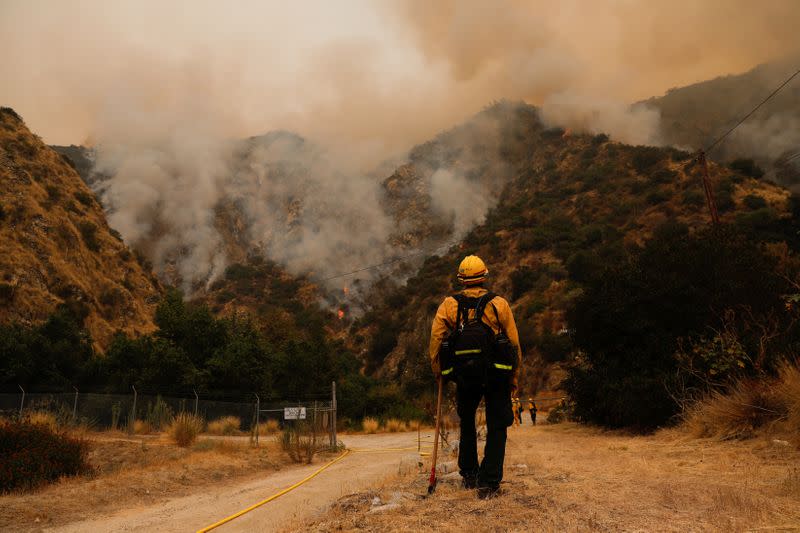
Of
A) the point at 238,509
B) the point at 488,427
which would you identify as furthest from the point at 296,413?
the point at 488,427

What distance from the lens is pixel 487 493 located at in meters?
3.86

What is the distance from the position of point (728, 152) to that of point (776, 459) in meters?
74.5

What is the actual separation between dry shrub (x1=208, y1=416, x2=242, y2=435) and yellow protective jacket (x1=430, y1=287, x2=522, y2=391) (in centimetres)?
1666

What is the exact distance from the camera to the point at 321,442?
14250 mm

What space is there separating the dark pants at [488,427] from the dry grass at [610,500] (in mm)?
183

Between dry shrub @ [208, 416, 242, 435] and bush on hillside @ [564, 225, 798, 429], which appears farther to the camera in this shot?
dry shrub @ [208, 416, 242, 435]

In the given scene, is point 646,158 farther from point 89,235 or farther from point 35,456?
point 35,456

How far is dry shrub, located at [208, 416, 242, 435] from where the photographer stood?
18.7 metres

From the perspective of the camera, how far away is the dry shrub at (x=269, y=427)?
64.6ft

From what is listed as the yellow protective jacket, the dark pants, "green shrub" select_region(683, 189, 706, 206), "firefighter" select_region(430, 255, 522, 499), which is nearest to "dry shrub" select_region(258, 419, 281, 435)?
the dark pants

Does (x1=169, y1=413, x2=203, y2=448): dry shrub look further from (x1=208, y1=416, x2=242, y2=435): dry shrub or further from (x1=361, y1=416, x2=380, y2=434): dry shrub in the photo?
(x1=361, y1=416, x2=380, y2=434): dry shrub

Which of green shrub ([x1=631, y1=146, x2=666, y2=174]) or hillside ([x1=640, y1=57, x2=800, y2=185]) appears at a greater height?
hillside ([x1=640, y1=57, x2=800, y2=185])

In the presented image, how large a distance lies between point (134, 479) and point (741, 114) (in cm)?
9530

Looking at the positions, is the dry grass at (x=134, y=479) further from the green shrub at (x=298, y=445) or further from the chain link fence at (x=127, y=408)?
the chain link fence at (x=127, y=408)
